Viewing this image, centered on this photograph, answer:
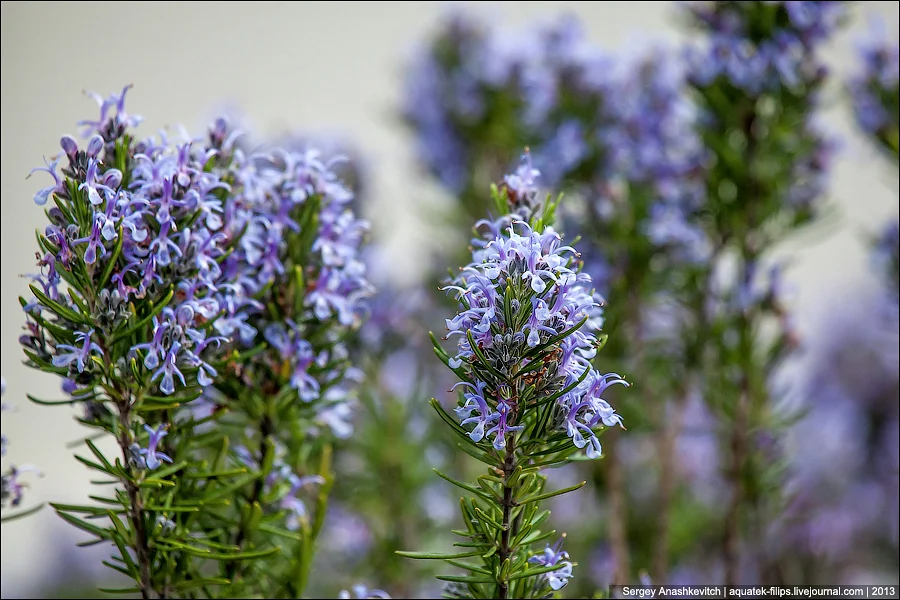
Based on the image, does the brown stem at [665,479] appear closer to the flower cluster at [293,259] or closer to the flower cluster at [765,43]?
the flower cluster at [765,43]

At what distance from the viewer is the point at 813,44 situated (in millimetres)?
1482

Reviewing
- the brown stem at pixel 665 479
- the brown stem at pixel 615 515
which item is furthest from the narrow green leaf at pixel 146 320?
the brown stem at pixel 665 479

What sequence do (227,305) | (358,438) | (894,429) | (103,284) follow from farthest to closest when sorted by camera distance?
(894,429) < (358,438) < (227,305) < (103,284)

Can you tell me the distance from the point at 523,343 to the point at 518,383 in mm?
53

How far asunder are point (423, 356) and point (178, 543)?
1301 millimetres

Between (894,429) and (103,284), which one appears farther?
(894,429)

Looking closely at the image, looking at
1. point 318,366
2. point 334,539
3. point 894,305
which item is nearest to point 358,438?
point 334,539

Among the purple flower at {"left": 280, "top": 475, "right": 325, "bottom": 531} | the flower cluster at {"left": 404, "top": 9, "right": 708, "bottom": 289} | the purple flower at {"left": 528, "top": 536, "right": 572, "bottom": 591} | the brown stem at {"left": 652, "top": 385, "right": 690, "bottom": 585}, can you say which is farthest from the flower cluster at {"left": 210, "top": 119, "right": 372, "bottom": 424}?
the brown stem at {"left": 652, "top": 385, "right": 690, "bottom": 585}

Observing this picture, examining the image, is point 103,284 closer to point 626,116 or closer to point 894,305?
point 626,116

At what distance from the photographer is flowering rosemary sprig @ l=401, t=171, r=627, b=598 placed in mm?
754

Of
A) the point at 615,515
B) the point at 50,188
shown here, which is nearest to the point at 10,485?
the point at 50,188

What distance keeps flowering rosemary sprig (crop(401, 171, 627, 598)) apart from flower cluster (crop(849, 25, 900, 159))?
111cm

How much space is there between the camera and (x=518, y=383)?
781mm

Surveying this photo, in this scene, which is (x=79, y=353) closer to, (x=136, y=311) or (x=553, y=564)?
(x=136, y=311)
